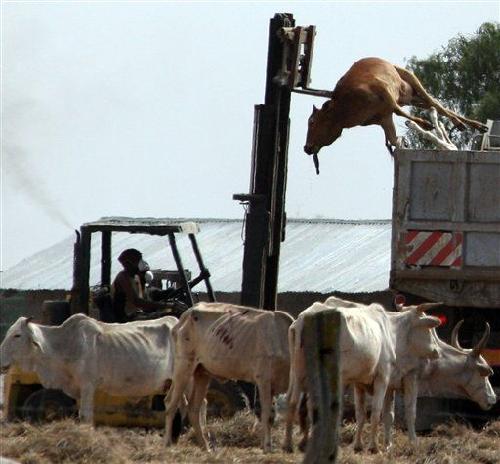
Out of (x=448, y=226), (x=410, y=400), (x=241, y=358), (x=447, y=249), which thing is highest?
(x=448, y=226)

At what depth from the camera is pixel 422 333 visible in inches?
666

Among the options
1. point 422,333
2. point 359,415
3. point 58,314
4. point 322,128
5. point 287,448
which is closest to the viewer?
point 287,448

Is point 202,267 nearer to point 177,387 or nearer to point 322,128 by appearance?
point 322,128

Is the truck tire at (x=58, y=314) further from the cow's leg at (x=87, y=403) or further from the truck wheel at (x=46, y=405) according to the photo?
the cow's leg at (x=87, y=403)

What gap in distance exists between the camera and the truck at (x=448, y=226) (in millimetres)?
17219

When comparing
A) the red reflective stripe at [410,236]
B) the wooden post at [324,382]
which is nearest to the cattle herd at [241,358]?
the red reflective stripe at [410,236]

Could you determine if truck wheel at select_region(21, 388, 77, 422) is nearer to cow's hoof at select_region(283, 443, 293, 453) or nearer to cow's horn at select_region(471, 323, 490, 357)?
cow's hoof at select_region(283, 443, 293, 453)

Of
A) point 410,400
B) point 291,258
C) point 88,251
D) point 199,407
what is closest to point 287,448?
point 199,407

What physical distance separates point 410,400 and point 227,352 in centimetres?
175

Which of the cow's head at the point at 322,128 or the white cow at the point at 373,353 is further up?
the cow's head at the point at 322,128

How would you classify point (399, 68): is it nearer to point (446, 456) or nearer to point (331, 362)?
point (446, 456)

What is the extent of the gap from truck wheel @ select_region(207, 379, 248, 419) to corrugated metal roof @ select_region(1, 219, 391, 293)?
11320 mm

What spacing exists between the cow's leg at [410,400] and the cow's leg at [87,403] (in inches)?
110

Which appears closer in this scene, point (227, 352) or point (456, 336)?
point (227, 352)
